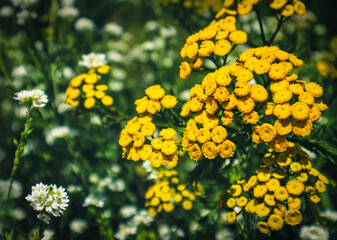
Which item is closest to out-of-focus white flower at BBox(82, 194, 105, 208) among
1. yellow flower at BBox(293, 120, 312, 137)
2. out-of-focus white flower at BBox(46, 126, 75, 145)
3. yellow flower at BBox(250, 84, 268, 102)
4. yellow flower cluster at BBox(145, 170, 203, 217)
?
yellow flower cluster at BBox(145, 170, 203, 217)

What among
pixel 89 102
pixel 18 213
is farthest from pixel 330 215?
pixel 18 213

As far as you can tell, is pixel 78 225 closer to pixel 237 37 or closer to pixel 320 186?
pixel 320 186

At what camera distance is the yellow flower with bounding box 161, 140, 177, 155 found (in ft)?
6.35

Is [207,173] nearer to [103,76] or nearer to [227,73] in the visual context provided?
[227,73]

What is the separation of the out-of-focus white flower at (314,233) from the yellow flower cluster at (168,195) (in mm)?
1159

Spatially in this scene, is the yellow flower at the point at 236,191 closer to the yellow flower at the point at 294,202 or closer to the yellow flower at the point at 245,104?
the yellow flower at the point at 294,202

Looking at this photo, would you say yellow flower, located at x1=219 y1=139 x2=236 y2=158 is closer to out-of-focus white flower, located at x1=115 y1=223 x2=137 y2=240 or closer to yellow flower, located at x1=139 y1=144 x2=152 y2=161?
yellow flower, located at x1=139 y1=144 x2=152 y2=161

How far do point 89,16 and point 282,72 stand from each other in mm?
4899

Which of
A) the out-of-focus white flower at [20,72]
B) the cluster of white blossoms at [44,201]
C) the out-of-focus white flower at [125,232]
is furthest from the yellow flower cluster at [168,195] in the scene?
the out-of-focus white flower at [20,72]

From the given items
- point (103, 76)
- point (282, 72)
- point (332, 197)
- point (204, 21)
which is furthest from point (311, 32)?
point (103, 76)

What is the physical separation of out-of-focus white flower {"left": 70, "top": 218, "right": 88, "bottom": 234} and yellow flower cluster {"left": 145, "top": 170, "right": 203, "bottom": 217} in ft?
3.40

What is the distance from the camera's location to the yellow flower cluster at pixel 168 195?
8.32 feet

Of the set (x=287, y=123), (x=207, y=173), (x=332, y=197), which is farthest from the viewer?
(x=332, y=197)

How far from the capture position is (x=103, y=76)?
295 centimetres
